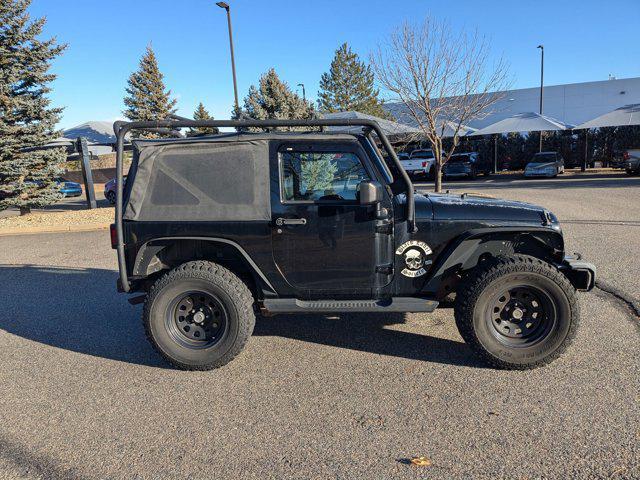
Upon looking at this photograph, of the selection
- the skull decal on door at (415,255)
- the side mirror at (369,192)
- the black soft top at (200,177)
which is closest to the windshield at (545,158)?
the skull decal on door at (415,255)

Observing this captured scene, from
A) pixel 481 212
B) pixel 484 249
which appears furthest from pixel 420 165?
pixel 481 212

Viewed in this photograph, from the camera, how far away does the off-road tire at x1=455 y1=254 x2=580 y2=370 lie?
3635mm

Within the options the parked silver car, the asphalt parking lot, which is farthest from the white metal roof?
the asphalt parking lot

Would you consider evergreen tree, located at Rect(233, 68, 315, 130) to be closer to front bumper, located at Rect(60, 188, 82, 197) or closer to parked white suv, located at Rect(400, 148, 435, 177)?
parked white suv, located at Rect(400, 148, 435, 177)

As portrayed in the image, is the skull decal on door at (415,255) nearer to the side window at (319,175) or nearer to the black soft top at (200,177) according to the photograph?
the side window at (319,175)

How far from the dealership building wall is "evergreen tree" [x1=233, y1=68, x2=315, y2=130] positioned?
80.0 ft

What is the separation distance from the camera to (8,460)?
111 inches

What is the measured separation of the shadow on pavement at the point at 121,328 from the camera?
4211 mm

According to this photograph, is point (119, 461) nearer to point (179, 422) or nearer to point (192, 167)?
point (179, 422)

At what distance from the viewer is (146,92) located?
111 feet

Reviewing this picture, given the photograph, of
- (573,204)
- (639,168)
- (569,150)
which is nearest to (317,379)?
(573,204)

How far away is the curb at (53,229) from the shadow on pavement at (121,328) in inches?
207

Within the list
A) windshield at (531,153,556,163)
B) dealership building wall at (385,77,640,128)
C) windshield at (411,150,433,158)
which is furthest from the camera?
dealership building wall at (385,77,640,128)

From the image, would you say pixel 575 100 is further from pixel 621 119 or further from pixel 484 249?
pixel 484 249
